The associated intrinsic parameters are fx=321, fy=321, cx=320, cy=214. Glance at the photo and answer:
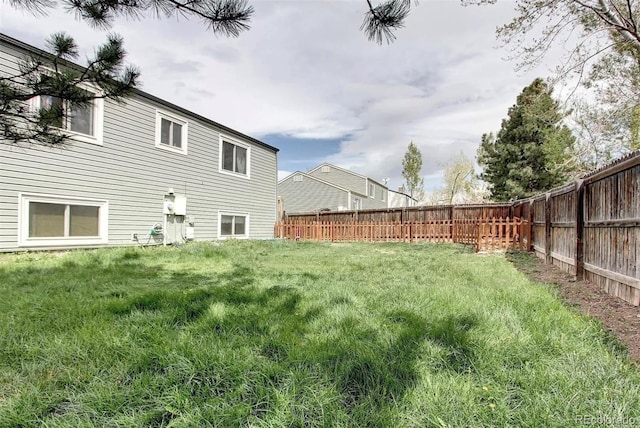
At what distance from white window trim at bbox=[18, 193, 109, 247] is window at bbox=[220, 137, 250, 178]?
4.24 m

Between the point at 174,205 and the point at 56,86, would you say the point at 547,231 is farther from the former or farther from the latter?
the point at 174,205

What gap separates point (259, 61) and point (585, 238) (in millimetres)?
6305

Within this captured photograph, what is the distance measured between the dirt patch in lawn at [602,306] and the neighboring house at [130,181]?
582 centimetres

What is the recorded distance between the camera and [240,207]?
475 inches

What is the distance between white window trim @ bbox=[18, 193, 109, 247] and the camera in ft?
20.7

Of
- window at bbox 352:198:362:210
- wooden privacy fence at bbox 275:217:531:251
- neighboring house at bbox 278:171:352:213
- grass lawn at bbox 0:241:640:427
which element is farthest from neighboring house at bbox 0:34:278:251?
window at bbox 352:198:362:210

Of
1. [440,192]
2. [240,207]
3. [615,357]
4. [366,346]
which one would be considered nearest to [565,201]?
[615,357]

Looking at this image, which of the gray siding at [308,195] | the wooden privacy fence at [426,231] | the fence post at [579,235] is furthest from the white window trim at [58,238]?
the gray siding at [308,195]

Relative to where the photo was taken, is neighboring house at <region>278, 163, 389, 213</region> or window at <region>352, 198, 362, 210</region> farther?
window at <region>352, 198, 362, 210</region>

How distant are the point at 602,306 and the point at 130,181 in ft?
31.0

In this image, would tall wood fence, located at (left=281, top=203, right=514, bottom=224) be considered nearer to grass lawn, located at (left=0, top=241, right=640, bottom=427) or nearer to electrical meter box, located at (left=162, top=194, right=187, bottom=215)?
electrical meter box, located at (left=162, top=194, right=187, bottom=215)

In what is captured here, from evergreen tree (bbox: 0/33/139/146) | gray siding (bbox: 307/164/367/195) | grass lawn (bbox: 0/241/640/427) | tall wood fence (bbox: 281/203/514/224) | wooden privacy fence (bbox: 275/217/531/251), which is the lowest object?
grass lawn (bbox: 0/241/640/427)

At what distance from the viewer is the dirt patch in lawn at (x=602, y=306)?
2457mm

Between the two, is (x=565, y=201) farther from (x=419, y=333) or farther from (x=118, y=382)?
(x=118, y=382)
